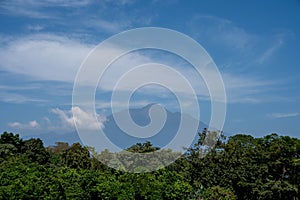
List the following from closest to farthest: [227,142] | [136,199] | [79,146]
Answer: [136,199], [227,142], [79,146]

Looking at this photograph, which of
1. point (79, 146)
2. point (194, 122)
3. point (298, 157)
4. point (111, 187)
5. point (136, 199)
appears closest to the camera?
point (194, 122)

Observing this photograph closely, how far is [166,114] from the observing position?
38.0 ft

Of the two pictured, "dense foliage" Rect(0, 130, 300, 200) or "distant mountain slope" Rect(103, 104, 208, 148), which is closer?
"distant mountain slope" Rect(103, 104, 208, 148)

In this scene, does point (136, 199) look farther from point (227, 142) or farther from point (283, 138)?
point (283, 138)

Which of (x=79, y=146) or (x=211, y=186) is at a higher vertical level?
(x=79, y=146)

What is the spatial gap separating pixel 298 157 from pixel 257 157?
155 centimetres

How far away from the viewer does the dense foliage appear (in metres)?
11.6

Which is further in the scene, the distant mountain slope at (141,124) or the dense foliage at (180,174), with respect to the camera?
the dense foliage at (180,174)

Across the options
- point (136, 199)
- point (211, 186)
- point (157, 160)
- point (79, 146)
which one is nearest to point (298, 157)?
point (211, 186)

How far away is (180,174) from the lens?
16.6m

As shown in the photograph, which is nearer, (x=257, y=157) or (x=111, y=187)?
(x=111, y=187)

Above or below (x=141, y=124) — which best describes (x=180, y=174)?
above

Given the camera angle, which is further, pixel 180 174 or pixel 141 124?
pixel 180 174

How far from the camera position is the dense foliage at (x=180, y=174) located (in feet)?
38.0
